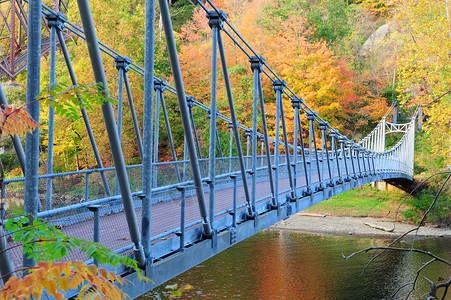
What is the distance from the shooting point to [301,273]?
14.1 meters

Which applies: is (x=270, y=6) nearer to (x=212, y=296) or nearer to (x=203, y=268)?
(x=203, y=268)

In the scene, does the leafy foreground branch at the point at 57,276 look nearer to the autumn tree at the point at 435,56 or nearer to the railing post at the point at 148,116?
the railing post at the point at 148,116

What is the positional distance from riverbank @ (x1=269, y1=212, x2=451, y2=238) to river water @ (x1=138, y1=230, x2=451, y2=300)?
186cm

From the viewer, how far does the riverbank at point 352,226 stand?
20.6 m

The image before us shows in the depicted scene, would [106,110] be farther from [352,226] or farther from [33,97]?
[352,226]

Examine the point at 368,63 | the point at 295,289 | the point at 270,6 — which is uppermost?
the point at 270,6

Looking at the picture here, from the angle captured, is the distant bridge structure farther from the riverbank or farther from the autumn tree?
the riverbank

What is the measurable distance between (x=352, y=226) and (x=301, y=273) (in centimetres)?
840

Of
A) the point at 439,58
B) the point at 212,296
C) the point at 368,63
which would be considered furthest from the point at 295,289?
the point at 368,63

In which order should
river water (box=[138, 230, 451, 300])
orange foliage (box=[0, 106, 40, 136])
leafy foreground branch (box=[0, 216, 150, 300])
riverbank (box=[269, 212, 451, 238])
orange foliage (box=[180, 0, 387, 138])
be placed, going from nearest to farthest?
leafy foreground branch (box=[0, 216, 150, 300])
orange foliage (box=[0, 106, 40, 136])
river water (box=[138, 230, 451, 300])
riverbank (box=[269, 212, 451, 238])
orange foliage (box=[180, 0, 387, 138])

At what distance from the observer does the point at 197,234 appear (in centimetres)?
566

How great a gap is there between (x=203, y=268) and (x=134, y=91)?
32.6 feet

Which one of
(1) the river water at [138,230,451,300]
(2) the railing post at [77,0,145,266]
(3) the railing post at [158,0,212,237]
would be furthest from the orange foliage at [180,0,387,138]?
(2) the railing post at [77,0,145,266]

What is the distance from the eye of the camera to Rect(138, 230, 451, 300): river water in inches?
479
